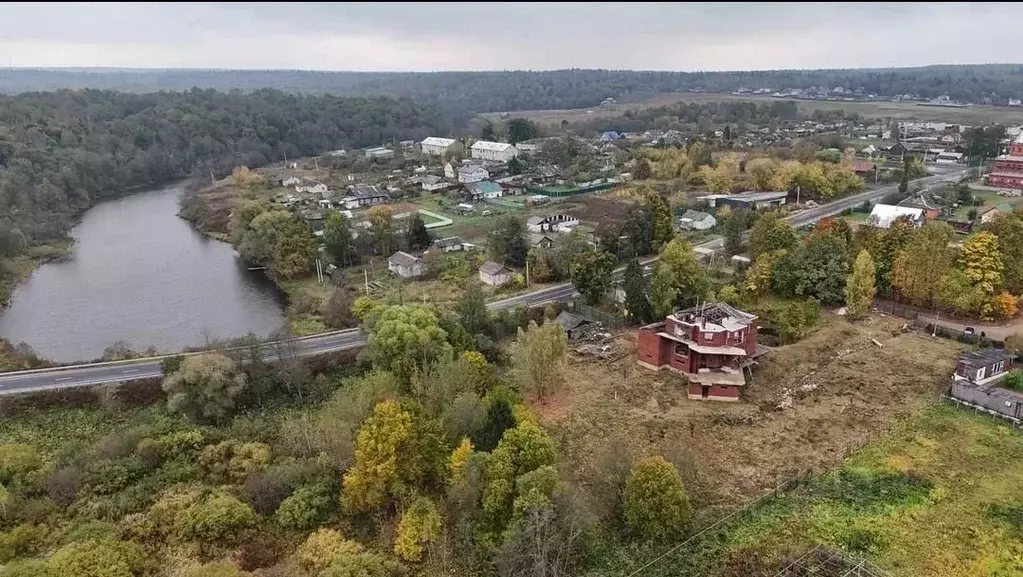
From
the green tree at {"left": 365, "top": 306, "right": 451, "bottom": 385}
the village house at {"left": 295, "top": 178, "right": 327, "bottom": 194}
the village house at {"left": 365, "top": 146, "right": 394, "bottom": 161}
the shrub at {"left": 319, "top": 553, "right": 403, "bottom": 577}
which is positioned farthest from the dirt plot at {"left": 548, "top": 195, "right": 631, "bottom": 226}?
the shrub at {"left": 319, "top": 553, "right": 403, "bottom": 577}

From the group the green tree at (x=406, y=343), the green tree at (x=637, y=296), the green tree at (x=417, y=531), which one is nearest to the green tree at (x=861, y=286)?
the green tree at (x=637, y=296)

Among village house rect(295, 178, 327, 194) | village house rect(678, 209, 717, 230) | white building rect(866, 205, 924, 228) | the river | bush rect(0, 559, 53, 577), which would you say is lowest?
the river

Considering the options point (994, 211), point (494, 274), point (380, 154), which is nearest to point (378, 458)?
point (494, 274)

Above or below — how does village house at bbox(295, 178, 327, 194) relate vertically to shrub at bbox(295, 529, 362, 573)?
above

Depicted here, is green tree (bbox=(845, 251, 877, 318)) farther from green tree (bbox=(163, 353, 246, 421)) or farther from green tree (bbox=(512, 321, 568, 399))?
green tree (bbox=(163, 353, 246, 421))

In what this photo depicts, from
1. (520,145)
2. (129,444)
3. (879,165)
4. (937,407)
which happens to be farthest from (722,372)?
(520,145)

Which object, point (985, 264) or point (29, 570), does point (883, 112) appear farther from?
point (29, 570)
